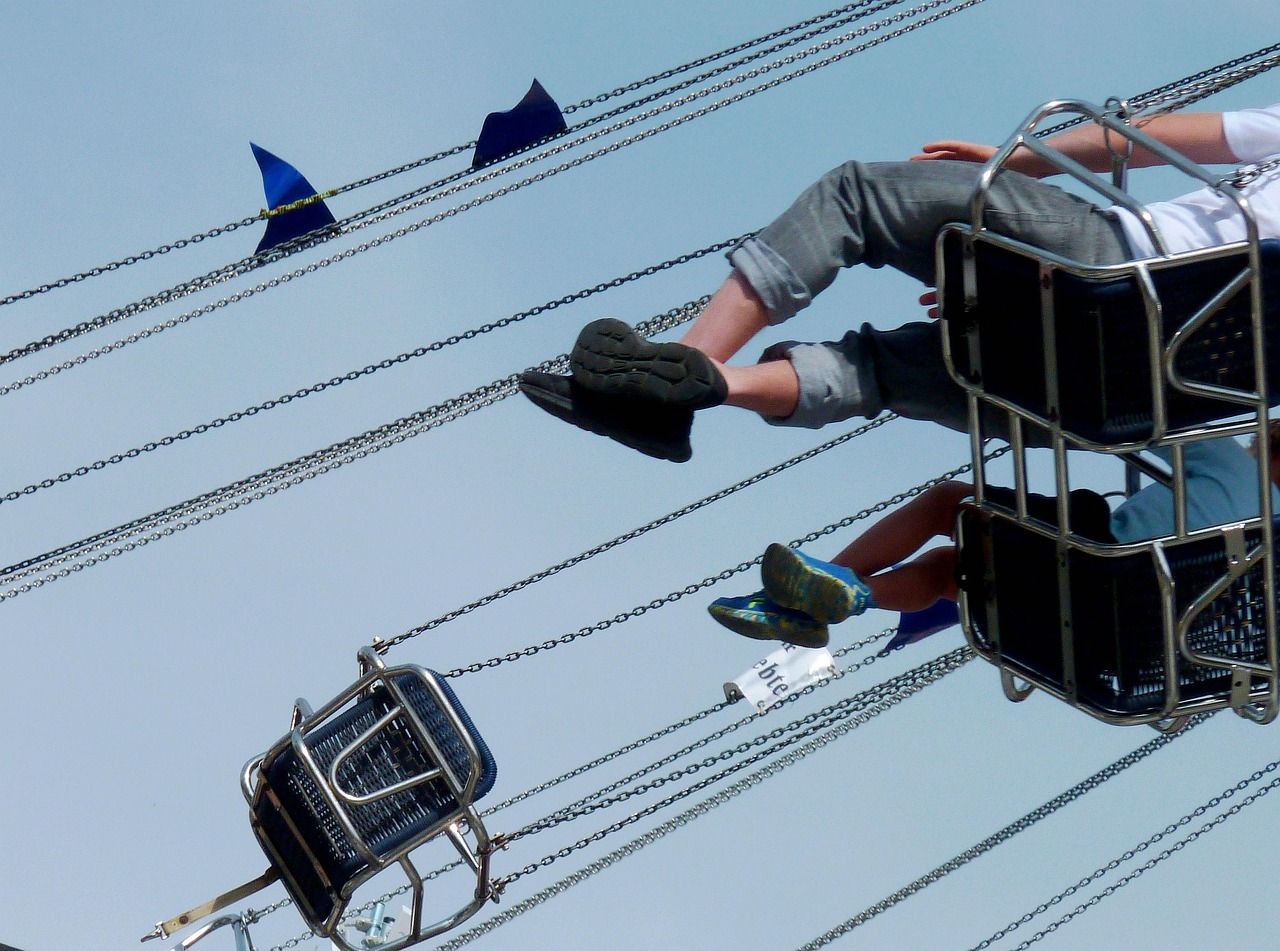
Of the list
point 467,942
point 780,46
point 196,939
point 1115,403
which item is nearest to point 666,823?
point 467,942

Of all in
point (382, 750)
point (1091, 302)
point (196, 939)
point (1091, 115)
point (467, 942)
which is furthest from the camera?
point (467, 942)

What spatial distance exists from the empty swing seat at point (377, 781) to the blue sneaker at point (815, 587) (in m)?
1.01

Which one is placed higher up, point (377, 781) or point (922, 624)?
point (377, 781)

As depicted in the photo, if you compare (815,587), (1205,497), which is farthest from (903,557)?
(1205,497)

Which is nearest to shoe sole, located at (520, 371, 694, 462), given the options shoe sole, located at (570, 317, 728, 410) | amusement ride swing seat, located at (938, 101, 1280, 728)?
shoe sole, located at (570, 317, 728, 410)

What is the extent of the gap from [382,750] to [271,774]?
418mm

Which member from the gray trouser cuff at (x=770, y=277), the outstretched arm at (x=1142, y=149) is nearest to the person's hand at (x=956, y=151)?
the outstretched arm at (x=1142, y=149)

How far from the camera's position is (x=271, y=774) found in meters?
6.29

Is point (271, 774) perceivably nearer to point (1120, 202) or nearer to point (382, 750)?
point (382, 750)

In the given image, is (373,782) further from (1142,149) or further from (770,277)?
(1142,149)

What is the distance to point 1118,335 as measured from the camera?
4949mm

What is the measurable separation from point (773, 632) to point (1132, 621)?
97 centimetres

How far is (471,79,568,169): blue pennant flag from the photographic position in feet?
23.1

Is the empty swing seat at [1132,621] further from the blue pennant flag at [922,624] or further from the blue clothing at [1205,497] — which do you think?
the blue pennant flag at [922,624]
